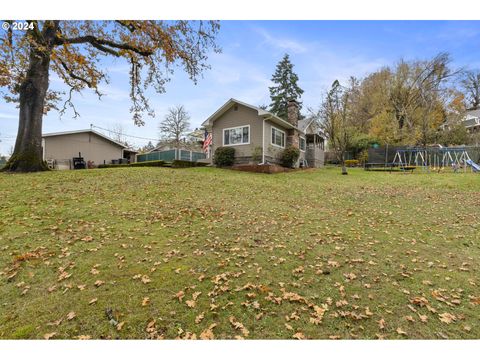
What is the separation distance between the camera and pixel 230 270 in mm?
3881

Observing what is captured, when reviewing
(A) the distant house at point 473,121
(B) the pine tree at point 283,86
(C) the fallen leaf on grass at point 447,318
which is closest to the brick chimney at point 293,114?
(C) the fallen leaf on grass at point 447,318

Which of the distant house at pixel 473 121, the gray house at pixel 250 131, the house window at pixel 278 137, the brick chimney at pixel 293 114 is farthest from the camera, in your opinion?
the distant house at pixel 473 121

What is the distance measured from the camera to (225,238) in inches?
205

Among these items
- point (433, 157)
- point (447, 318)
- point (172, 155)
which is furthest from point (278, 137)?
point (447, 318)

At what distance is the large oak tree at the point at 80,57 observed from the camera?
37.0 ft

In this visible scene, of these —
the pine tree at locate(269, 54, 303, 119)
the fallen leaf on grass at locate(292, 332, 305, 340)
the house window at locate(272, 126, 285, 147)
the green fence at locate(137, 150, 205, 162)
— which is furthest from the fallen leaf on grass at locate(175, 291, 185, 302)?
the pine tree at locate(269, 54, 303, 119)

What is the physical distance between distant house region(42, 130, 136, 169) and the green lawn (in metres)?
19.8

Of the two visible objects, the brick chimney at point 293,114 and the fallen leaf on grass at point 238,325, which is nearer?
the fallen leaf on grass at point 238,325

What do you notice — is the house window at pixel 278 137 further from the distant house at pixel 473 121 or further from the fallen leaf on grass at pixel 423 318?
the distant house at pixel 473 121

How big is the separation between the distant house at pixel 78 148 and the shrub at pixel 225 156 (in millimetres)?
14731

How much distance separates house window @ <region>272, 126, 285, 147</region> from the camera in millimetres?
19266

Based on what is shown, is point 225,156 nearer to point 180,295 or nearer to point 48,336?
point 180,295

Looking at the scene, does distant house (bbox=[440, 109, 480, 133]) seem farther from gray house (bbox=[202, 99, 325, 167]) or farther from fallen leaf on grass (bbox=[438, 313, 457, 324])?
fallen leaf on grass (bbox=[438, 313, 457, 324])
